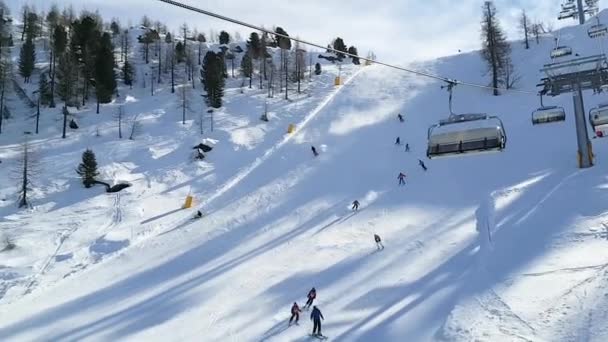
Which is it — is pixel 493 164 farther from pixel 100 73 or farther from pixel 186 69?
pixel 186 69

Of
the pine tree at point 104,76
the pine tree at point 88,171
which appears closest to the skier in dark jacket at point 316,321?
the pine tree at point 88,171

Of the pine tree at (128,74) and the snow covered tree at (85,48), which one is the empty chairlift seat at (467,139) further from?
the pine tree at (128,74)

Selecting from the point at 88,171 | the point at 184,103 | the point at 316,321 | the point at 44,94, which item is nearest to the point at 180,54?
the point at 44,94

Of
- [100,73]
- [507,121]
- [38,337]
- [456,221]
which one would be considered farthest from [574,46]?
[38,337]

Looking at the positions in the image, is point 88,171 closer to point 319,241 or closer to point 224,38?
point 319,241

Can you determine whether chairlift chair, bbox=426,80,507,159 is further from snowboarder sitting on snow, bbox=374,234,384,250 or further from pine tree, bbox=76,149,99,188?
pine tree, bbox=76,149,99,188
